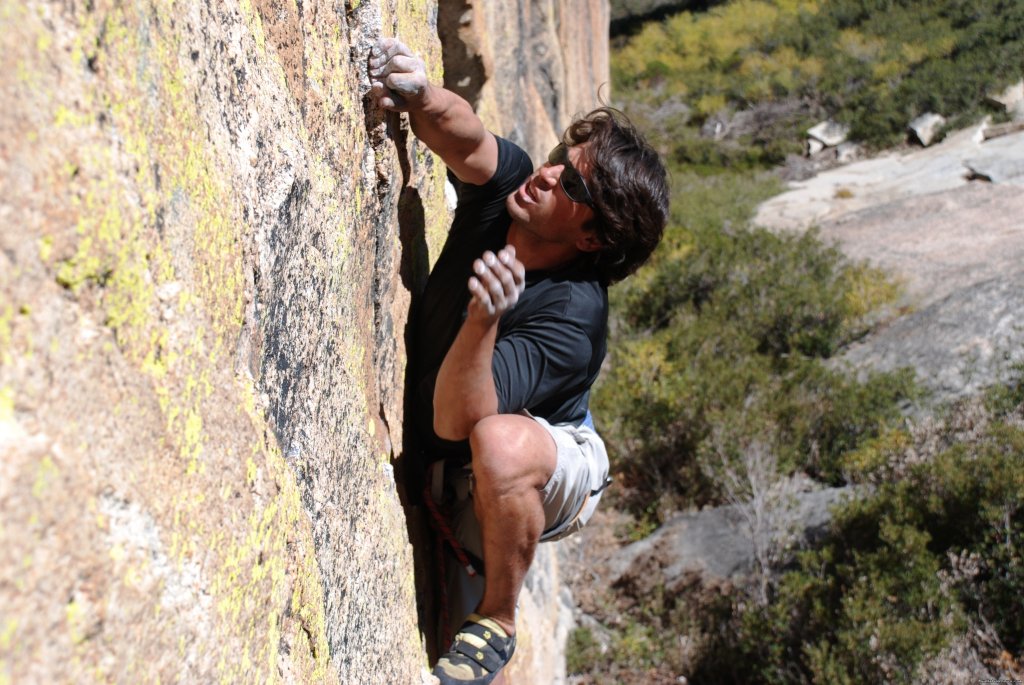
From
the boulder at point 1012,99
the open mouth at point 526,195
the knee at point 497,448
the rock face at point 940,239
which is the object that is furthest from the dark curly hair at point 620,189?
the boulder at point 1012,99

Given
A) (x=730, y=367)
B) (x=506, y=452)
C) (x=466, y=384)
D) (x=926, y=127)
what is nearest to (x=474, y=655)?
(x=506, y=452)

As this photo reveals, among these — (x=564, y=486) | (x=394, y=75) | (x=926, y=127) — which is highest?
(x=394, y=75)

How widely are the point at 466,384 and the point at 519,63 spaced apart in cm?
333

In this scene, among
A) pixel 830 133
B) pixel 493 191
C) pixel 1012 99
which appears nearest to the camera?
pixel 493 191

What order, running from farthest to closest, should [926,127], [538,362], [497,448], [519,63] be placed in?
[926,127]
[519,63]
[538,362]
[497,448]

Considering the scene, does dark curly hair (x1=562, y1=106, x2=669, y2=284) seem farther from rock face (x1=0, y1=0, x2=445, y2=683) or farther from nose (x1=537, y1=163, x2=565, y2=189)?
rock face (x1=0, y1=0, x2=445, y2=683)

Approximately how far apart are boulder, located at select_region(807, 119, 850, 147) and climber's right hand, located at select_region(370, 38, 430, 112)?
17607 millimetres

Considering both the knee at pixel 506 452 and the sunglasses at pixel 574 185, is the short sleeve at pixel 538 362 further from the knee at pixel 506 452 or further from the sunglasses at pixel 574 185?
the sunglasses at pixel 574 185

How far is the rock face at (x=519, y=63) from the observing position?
139 inches

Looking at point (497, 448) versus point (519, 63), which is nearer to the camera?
point (497, 448)

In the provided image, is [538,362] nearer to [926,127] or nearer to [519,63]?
[519,63]

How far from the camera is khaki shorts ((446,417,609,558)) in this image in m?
2.16

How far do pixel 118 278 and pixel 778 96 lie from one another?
21.2 meters

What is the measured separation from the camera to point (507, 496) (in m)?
1.97
